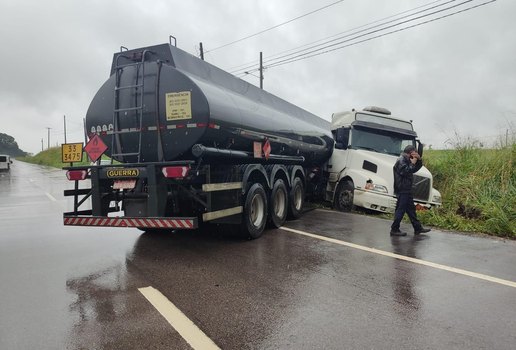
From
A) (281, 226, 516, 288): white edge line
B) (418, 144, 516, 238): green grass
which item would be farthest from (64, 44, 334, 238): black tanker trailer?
(418, 144, 516, 238): green grass

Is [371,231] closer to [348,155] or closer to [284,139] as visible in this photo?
[284,139]

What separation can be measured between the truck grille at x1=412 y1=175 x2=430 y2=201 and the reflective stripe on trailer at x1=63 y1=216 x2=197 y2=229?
21.9ft

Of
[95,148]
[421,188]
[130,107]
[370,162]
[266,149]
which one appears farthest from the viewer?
[370,162]

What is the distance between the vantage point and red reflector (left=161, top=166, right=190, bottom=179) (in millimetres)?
5449

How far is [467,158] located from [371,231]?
6149 millimetres

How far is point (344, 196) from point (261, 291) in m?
7.23

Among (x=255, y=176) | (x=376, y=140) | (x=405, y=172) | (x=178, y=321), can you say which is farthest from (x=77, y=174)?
(x=376, y=140)

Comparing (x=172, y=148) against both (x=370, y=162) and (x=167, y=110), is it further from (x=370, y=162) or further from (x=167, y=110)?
(x=370, y=162)

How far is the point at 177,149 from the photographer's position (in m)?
5.97

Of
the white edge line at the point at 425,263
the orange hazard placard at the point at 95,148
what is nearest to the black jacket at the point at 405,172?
→ the white edge line at the point at 425,263

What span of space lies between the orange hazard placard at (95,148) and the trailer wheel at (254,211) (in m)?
2.61

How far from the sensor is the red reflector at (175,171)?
5.45 m

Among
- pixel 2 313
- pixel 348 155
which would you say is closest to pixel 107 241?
pixel 2 313

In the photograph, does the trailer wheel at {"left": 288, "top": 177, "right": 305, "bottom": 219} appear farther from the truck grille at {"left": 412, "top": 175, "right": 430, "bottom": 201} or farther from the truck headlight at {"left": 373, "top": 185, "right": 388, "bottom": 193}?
the truck grille at {"left": 412, "top": 175, "right": 430, "bottom": 201}
